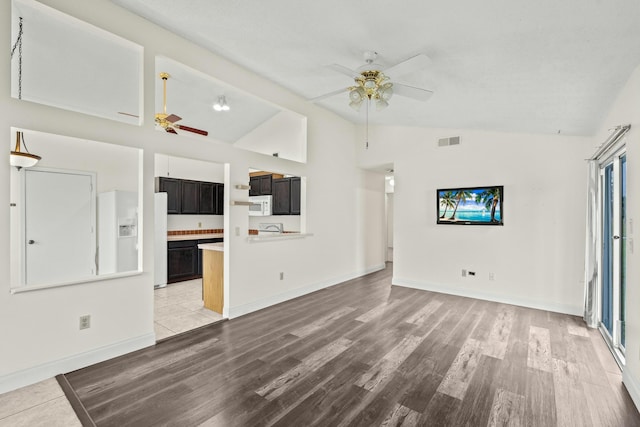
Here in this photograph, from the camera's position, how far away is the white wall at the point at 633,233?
7.22ft

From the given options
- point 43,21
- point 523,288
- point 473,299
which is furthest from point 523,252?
point 43,21

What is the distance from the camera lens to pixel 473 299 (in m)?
4.83

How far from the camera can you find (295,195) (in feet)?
18.7

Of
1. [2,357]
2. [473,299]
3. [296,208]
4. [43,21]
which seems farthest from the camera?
[296,208]

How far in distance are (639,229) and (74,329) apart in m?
4.60

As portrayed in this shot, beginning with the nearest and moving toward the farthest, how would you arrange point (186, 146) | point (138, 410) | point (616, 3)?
1. point (616, 3)
2. point (138, 410)
3. point (186, 146)

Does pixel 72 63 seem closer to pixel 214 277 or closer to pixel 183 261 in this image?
pixel 214 277

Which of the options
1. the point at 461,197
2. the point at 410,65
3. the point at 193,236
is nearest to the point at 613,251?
Result: the point at 461,197

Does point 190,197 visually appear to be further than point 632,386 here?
Yes

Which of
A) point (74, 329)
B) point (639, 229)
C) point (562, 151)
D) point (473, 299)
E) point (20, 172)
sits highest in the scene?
point (562, 151)

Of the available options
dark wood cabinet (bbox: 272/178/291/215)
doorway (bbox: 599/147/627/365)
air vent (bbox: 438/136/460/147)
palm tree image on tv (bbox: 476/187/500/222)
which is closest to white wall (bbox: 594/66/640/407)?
doorway (bbox: 599/147/627/365)

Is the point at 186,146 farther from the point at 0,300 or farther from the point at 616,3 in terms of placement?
the point at 616,3

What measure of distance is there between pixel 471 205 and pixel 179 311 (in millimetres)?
4751

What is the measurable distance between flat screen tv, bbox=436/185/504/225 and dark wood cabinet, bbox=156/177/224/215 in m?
4.92
